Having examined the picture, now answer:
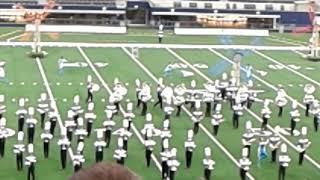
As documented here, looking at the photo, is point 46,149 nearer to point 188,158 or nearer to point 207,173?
point 188,158

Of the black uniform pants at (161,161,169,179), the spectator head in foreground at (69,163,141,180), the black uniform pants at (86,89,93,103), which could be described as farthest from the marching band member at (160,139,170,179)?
the spectator head in foreground at (69,163,141,180)

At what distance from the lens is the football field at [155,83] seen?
9172mm

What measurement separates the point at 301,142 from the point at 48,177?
3144mm

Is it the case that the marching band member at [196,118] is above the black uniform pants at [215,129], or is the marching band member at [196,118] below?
above

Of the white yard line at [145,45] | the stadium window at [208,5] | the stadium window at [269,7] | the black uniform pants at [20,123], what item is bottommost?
the black uniform pants at [20,123]

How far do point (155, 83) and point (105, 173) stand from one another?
40.9ft

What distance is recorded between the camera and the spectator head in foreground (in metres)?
1.63

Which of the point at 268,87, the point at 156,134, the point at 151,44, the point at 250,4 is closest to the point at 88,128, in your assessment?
the point at 156,134

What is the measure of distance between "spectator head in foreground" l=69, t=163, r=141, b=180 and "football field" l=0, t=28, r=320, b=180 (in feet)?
23.0

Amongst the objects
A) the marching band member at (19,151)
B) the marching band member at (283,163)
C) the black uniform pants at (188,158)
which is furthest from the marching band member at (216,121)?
the marching band member at (19,151)

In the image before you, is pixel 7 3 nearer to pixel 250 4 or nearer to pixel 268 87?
pixel 250 4

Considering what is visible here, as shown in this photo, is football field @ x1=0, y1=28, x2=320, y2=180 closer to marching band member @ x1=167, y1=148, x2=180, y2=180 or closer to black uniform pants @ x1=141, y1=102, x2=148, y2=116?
black uniform pants @ x1=141, y1=102, x2=148, y2=116

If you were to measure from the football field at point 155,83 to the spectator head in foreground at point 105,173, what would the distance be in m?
7.00

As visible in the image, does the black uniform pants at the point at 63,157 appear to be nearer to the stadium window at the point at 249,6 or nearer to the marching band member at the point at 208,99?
the marching band member at the point at 208,99
